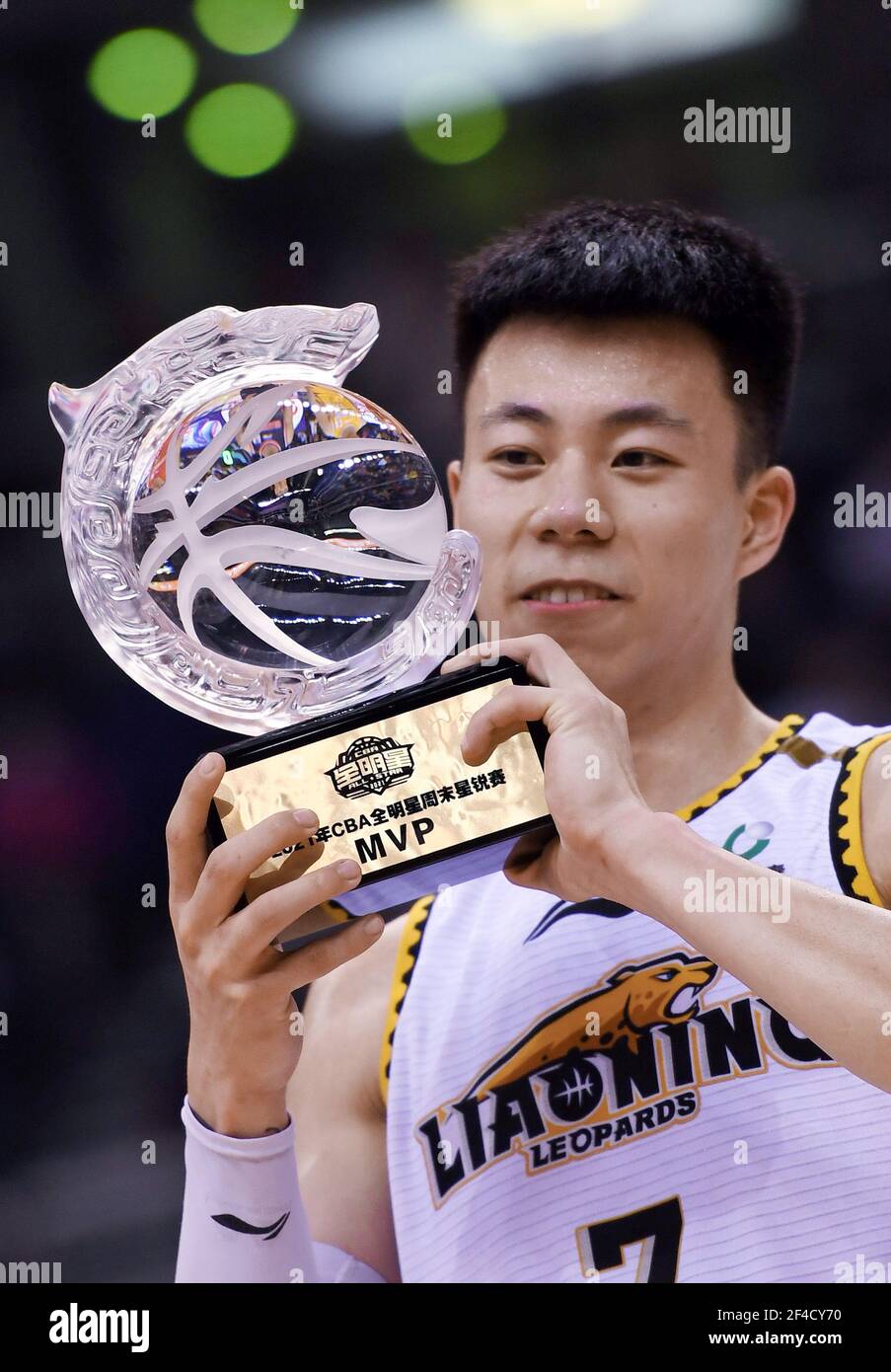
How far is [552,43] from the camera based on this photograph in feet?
7.65

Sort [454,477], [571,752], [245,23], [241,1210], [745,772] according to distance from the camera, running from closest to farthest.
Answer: [571,752] < [241,1210] < [745,772] < [454,477] < [245,23]

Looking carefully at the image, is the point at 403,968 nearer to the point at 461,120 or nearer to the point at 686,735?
the point at 686,735

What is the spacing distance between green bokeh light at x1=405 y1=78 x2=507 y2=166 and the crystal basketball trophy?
2.97 feet

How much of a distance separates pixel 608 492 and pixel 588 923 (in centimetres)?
56

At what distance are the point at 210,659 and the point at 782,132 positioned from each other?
1.42 meters

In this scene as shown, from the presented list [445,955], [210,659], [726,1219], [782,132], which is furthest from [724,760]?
[782,132]

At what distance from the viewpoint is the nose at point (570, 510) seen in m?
1.71

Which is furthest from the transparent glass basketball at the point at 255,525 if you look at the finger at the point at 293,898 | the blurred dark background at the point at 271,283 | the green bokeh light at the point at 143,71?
the green bokeh light at the point at 143,71

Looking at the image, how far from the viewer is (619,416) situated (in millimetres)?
1775

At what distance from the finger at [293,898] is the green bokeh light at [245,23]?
155 cm

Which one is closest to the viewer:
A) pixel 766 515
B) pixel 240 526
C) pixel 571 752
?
pixel 571 752

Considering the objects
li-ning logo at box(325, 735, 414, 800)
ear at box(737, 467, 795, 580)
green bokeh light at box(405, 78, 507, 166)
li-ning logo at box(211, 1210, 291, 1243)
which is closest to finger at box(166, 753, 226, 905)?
li-ning logo at box(325, 735, 414, 800)

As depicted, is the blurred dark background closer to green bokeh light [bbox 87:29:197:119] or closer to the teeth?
green bokeh light [bbox 87:29:197:119]


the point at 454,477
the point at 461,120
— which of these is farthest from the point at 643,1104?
the point at 461,120
